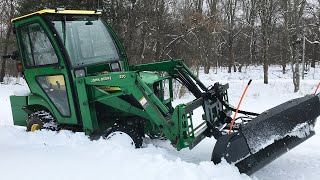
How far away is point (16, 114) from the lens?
268 inches

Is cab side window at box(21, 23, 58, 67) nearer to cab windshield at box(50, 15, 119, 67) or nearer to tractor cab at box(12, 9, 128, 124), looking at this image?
tractor cab at box(12, 9, 128, 124)

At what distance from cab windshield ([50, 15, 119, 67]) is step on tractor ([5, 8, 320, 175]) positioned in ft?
0.06

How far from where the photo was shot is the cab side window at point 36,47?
5.75 meters

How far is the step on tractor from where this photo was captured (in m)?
4.67

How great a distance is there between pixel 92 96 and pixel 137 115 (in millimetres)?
791

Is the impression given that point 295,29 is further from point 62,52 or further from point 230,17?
point 230,17

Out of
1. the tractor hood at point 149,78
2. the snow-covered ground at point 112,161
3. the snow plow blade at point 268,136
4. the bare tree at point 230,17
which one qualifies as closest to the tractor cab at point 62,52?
the tractor hood at point 149,78

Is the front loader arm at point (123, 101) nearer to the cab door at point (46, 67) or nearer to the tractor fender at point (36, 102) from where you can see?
the cab door at point (46, 67)

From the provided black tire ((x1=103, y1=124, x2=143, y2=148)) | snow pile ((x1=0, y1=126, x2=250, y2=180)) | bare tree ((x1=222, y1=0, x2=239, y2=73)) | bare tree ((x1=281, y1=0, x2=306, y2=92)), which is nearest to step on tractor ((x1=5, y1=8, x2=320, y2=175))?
black tire ((x1=103, y1=124, x2=143, y2=148))

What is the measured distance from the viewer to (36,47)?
5992 mm

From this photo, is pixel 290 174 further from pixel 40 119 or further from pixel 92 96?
pixel 40 119

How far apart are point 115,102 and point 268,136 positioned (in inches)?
90.9

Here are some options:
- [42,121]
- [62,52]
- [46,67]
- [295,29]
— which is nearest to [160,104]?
[62,52]

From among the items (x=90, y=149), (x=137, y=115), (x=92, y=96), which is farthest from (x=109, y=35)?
(x=90, y=149)
